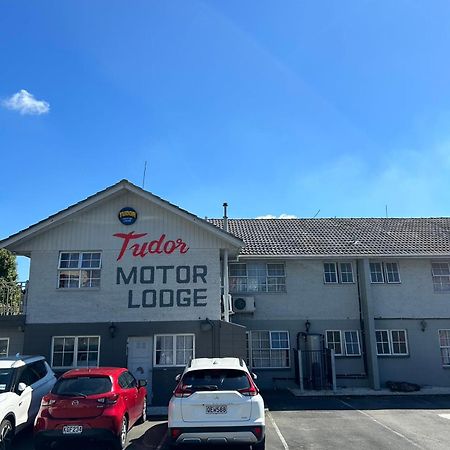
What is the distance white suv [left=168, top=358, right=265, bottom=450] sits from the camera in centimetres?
778

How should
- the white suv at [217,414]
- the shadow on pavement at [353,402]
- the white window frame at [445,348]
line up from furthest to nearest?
the white window frame at [445,348] → the shadow on pavement at [353,402] → the white suv at [217,414]

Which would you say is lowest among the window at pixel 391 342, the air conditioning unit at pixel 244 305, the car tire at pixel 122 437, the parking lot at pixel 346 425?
the parking lot at pixel 346 425

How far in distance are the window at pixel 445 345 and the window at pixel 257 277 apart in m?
6.87

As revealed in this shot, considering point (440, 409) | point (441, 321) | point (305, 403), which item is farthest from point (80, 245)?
point (441, 321)

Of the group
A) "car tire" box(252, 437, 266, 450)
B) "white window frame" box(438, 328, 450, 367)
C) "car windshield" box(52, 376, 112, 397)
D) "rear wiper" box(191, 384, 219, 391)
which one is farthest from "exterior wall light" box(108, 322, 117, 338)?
"white window frame" box(438, 328, 450, 367)

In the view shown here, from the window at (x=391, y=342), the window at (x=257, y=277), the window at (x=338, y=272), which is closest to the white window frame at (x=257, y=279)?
the window at (x=257, y=277)

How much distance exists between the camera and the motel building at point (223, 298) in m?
15.3

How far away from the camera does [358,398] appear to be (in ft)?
51.5

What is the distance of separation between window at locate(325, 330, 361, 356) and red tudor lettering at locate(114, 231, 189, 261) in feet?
24.3

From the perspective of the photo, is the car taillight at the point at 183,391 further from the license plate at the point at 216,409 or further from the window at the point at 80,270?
the window at the point at 80,270

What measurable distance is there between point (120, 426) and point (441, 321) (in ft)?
49.6

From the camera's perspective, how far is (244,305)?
60.2 feet

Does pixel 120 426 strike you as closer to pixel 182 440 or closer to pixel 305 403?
pixel 182 440

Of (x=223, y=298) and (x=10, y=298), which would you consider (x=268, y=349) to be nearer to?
(x=223, y=298)
